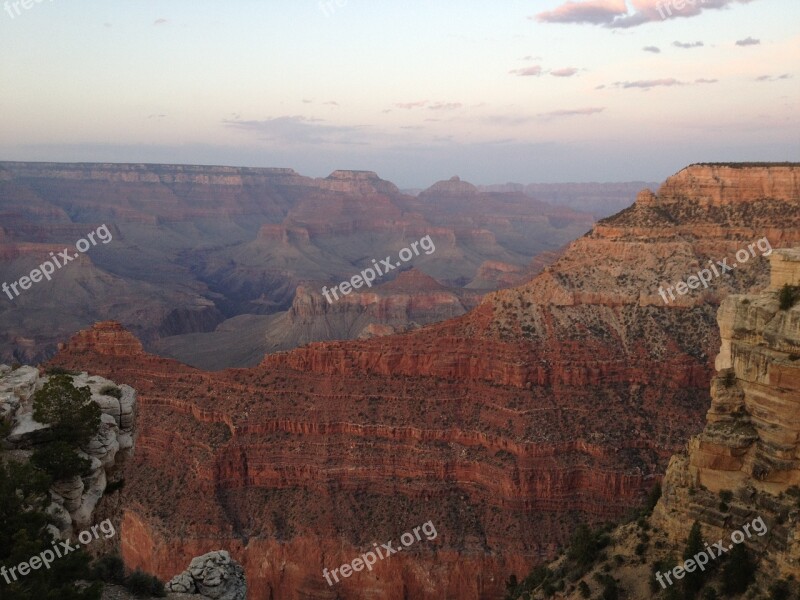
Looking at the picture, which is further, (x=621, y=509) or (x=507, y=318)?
(x=507, y=318)

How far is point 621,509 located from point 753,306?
89.5ft

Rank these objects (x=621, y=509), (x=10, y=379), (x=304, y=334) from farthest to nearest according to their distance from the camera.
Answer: (x=304, y=334)
(x=621, y=509)
(x=10, y=379)

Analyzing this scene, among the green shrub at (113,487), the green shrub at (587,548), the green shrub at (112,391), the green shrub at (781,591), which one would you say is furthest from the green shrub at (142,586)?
the green shrub at (781,591)

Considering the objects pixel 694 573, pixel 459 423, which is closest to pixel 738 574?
pixel 694 573

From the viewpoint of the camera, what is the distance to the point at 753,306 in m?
23.0

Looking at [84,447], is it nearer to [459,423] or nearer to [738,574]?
[738,574]

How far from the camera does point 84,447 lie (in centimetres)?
2472

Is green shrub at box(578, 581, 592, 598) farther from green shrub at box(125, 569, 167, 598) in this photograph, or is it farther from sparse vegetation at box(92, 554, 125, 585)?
sparse vegetation at box(92, 554, 125, 585)

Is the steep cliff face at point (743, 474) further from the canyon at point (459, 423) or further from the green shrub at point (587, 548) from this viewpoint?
the canyon at point (459, 423)

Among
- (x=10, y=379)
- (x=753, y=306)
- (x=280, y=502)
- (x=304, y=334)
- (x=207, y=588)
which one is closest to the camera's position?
(x=753, y=306)

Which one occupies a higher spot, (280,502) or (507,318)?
(507,318)

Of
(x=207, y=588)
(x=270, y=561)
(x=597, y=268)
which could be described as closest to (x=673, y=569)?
(x=207, y=588)

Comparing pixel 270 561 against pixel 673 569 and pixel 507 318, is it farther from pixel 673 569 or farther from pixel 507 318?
pixel 673 569

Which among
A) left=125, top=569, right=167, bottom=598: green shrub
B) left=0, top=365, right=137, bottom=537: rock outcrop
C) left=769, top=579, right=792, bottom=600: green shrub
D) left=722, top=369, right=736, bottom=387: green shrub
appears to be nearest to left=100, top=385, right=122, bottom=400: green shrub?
left=0, top=365, right=137, bottom=537: rock outcrop
